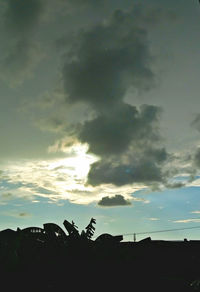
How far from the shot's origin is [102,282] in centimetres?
948

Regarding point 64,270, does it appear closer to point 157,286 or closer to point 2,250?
point 2,250

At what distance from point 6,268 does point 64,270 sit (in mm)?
1774

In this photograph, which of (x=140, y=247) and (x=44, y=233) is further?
(x=140, y=247)

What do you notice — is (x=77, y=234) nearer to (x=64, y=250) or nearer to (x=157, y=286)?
(x=64, y=250)

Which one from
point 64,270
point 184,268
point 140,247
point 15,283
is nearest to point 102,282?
point 64,270

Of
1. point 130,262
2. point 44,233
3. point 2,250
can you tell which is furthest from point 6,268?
point 130,262

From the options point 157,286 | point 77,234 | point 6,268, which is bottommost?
point 157,286

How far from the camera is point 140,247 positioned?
427 inches

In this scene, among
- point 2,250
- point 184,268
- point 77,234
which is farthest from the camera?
point 184,268

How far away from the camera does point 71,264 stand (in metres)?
9.66

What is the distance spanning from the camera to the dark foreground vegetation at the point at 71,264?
9344mm

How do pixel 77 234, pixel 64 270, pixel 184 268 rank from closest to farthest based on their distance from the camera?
pixel 64 270
pixel 77 234
pixel 184 268

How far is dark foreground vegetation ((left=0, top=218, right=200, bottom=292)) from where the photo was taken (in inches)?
368

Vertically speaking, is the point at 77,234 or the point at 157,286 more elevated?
the point at 77,234
